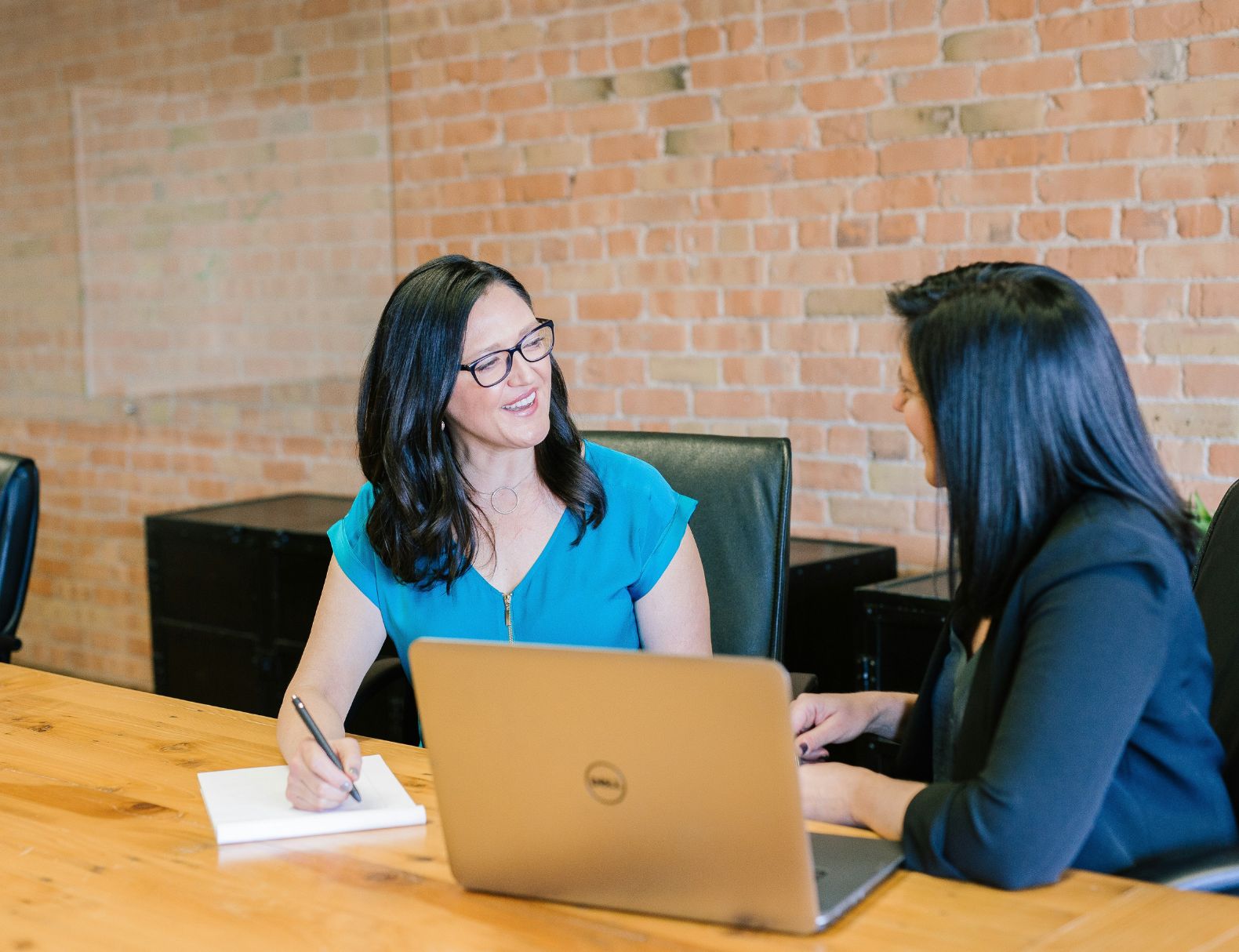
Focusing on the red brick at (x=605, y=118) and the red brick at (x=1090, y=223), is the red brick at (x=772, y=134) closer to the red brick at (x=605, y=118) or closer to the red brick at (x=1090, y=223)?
the red brick at (x=605, y=118)

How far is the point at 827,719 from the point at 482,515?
60 centimetres

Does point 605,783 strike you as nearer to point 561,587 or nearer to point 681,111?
point 561,587

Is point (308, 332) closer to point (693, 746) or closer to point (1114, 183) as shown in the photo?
point (1114, 183)

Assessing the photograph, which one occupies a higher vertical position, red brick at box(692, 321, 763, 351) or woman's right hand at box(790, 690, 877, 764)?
red brick at box(692, 321, 763, 351)

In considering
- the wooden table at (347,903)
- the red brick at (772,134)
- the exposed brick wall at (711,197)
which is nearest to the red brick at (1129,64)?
the exposed brick wall at (711,197)

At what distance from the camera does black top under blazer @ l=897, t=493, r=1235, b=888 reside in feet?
3.64

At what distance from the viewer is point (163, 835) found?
4.41ft

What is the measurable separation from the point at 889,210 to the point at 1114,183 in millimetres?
461

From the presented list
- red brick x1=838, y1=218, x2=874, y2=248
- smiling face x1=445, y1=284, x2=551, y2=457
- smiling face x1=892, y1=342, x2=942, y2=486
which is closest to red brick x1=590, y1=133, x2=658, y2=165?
red brick x1=838, y1=218, x2=874, y2=248

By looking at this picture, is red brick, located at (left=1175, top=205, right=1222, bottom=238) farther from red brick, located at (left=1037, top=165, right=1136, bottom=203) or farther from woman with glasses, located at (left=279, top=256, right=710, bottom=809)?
woman with glasses, located at (left=279, top=256, right=710, bottom=809)

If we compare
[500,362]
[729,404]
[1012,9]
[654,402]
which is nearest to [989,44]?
[1012,9]

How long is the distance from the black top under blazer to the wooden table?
47mm

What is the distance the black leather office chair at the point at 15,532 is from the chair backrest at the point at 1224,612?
78.8 inches

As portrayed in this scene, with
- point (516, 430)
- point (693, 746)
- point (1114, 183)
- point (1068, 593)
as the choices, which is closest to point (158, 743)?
point (516, 430)
